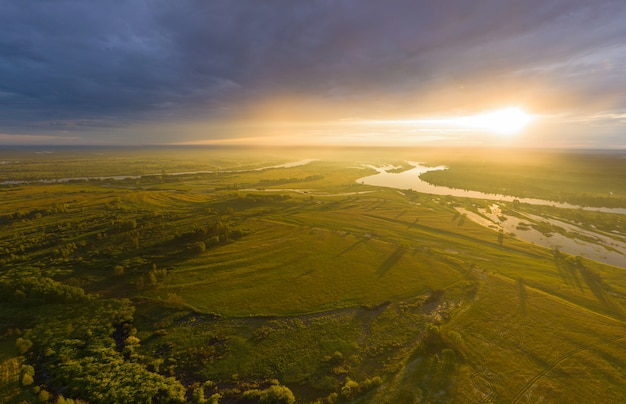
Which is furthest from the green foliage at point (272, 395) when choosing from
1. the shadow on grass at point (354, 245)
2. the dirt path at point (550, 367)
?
the shadow on grass at point (354, 245)

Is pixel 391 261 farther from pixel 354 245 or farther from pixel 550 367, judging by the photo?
pixel 550 367

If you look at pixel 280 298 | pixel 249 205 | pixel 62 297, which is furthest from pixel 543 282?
pixel 249 205

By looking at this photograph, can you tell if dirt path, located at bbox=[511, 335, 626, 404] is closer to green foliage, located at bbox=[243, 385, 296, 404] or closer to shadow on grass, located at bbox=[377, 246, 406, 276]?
green foliage, located at bbox=[243, 385, 296, 404]

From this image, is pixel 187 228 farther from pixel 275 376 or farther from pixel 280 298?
pixel 275 376

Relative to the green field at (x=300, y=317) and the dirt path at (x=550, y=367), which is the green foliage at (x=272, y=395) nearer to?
the green field at (x=300, y=317)

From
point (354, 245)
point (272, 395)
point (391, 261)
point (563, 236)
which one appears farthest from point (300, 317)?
point (563, 236)
